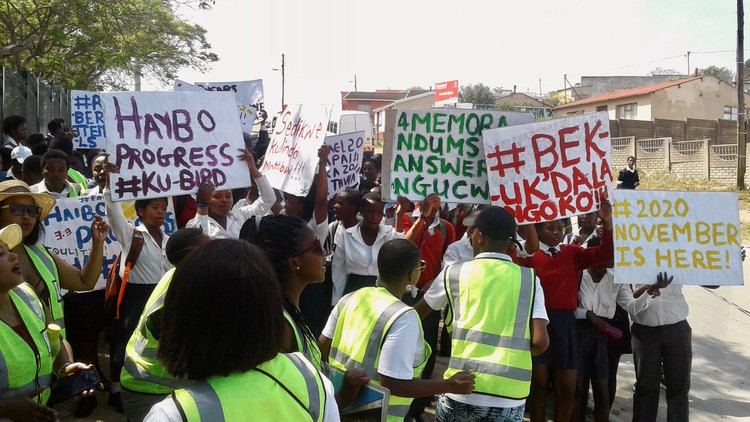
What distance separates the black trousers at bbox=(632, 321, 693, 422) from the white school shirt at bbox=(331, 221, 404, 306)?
6.28 ft

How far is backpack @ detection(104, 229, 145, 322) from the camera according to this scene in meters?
4.34

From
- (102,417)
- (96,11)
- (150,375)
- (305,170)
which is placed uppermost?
(96,11)

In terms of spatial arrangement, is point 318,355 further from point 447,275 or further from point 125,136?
point 125,136

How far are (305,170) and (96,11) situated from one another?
441 inches

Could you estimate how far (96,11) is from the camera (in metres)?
14.1

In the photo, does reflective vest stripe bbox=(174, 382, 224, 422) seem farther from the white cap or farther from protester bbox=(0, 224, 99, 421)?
the white cap

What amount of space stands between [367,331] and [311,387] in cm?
116

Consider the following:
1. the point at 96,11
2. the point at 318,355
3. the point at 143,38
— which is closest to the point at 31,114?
the point at 96,11

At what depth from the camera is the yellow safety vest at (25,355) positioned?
255 cm

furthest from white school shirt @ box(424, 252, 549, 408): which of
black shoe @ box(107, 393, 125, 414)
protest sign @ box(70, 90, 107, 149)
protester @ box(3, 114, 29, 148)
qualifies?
protester @ box(3, 114, 29, 148)

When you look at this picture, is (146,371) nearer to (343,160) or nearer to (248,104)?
(343,160)

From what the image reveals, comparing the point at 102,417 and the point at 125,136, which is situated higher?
the point at 125,136

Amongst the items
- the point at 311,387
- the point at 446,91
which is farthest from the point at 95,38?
the point at 446,91

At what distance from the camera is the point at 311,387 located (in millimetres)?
1688
